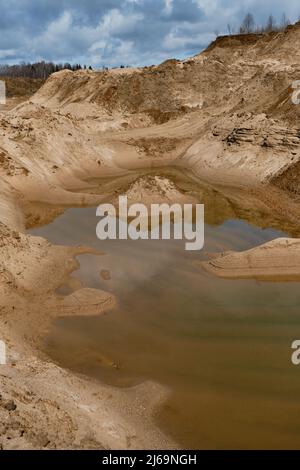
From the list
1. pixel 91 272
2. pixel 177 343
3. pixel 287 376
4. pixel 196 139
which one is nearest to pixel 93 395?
pixel 177 343

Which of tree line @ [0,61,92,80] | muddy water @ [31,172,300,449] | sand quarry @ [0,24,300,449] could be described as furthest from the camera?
tree line @ [0,61,92,80]

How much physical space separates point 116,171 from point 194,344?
72.1ft

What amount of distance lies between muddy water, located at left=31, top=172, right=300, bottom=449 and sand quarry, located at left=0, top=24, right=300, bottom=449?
573 mm

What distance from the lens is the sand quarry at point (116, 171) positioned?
830cm

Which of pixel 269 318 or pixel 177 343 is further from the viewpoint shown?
pixel 269 318

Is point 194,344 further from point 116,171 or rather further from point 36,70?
point 36,70

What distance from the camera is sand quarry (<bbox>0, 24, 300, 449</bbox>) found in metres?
8.30

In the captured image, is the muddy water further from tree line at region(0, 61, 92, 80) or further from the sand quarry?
A: tree line at region(0, 61, 92, 80)

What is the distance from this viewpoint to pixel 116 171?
104 ft

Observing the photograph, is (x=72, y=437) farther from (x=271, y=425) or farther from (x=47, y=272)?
(x=47, y=272)

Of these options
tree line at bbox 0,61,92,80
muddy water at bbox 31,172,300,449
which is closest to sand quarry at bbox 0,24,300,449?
muddy water at bbox 31,172,300,449

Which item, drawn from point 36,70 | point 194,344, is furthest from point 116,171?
point 36,70
